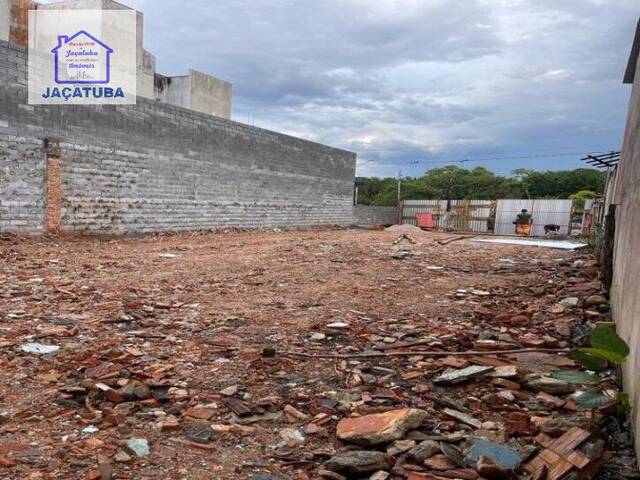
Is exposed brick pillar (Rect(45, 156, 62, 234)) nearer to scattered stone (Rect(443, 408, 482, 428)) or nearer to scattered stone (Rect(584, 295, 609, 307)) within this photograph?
scattered stone (Rect(443, 408, 482, 428))

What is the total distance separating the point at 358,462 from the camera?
1.78m

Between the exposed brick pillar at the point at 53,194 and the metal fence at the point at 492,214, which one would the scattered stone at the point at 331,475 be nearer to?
the exposed brick pillar at the point at 53,194

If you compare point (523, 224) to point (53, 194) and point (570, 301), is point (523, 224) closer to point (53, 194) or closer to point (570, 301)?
point (570, 301)

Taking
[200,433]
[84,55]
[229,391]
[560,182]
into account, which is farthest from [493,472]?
[560,182]

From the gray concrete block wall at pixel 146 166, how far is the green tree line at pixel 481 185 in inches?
947

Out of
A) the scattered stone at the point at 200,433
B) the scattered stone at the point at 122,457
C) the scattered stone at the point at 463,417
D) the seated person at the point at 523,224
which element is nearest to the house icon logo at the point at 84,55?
the scattered stone at the point at 200,433

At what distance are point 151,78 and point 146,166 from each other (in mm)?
9890

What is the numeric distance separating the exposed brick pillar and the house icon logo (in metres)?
4.40


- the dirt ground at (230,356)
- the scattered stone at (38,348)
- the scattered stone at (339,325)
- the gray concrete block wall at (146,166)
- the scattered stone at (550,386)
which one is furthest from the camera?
the gray concrete block wall at (146,166)

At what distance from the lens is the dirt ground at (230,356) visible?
77.5 inches

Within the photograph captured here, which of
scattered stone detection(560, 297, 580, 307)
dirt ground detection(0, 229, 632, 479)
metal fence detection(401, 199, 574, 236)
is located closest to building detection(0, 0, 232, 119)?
metal fence detection(401, 199, 574, 236)

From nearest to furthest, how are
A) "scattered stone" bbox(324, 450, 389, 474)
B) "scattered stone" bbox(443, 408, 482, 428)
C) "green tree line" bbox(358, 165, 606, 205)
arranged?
"scattered stone" bbox(324, 450, 389, 474) < "scattered stone" bbox(443, 408, 482, 428) < "green tree line" bbox(358, 165, 606, 205)

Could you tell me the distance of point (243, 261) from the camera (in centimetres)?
741

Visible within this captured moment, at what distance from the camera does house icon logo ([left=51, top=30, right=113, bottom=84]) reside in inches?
500
